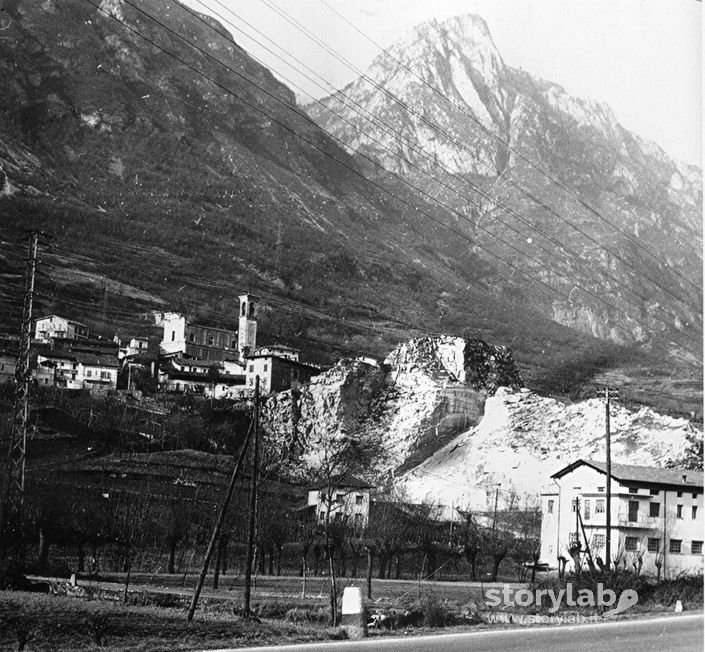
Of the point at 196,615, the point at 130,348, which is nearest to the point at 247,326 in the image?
the point at 130,348

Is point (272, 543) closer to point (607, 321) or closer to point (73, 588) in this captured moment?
point (73, 588)

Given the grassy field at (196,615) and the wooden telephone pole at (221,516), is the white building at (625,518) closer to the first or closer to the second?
the grassy field at (196,615)

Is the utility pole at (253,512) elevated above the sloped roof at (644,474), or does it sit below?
below

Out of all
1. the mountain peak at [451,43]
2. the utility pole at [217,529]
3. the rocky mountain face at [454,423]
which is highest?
the mountain peak at [451,43]

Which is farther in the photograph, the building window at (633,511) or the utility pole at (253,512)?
the building window at (633,511)

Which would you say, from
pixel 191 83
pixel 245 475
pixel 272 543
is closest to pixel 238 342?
pixel 245 475

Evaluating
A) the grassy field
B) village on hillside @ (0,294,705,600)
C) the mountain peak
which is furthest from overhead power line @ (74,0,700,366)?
the grassy field

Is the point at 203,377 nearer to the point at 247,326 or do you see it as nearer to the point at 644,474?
Answer: the point at 247,326

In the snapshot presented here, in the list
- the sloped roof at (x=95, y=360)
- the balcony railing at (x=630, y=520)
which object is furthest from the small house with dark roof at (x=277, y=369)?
the balcony railing at (x=630, y=520)
